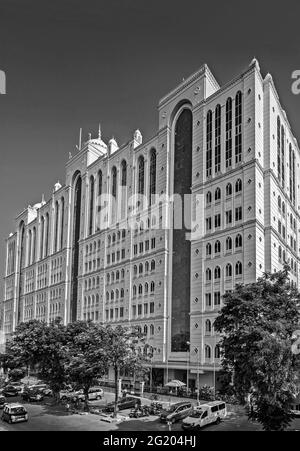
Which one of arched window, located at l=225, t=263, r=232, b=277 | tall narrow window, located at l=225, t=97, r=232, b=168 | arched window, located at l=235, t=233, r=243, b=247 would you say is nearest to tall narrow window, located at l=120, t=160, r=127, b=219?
tall narrow window, located at l=225, t=97, r=232, b=168

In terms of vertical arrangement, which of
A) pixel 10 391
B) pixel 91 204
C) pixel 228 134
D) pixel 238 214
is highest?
pixel 228 134

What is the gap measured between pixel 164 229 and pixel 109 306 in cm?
1689

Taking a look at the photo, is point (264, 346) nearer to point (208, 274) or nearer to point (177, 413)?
point (177, 413)

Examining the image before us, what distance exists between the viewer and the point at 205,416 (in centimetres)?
3456

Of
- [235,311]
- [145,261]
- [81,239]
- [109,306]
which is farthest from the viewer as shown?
[81,239]

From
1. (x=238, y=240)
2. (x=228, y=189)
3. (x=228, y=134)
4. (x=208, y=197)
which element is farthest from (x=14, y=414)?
(x=228, y=134)

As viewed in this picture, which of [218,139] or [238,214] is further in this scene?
[218,139]

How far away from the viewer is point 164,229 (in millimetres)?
61844

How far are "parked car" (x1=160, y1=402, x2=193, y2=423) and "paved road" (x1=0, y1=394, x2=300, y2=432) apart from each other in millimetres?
497

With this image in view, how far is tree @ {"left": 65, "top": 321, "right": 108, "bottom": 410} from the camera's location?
4072 cm

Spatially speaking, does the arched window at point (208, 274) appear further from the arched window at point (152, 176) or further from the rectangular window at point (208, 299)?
the arched window at point (152, 176)

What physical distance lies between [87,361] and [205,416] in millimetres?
11884
